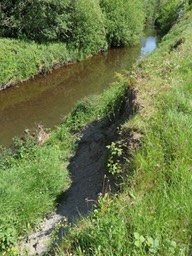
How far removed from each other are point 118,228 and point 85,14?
22.2 metres

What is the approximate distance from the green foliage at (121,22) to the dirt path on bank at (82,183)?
61.0 feet

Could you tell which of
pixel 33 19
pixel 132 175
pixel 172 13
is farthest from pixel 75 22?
pixel 132 175

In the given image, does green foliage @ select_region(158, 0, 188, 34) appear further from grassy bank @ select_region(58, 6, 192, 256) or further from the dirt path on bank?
grassy bank @ select_region(58, 6, 192, 256)

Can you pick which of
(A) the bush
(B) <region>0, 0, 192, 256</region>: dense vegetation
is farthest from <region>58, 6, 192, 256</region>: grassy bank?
(A) the bush

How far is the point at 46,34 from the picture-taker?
21.9 metres

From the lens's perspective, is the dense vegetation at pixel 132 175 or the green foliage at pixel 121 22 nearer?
the dense vegetation at pixel 132 175

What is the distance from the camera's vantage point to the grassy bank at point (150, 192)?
365cm

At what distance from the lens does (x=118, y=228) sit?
12.2ft

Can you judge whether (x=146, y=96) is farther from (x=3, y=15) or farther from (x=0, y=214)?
(x=3, y=15)

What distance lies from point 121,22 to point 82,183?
2241 centimetres

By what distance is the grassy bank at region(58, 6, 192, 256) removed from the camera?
365 cm

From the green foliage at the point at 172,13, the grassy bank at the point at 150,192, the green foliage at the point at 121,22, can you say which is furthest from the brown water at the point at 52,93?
the green foliage at the point at 172,13

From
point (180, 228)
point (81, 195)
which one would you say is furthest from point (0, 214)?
point (180, 228)

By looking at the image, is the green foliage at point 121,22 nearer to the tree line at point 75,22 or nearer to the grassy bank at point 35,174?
the tree line at point 75,22
